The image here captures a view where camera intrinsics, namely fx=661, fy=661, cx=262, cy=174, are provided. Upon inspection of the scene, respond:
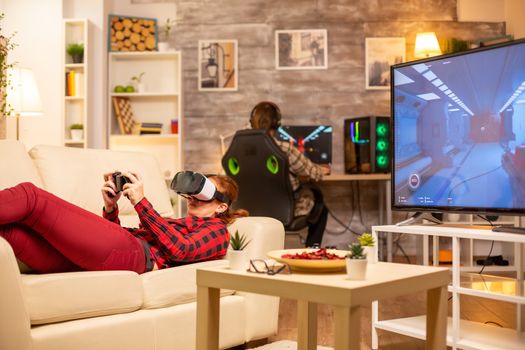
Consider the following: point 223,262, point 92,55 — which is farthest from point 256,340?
point 92,55

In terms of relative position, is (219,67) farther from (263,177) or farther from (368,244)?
(368,244)

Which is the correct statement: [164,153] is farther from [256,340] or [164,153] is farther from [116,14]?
[256,340]

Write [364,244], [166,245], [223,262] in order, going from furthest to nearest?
[223,262], [166,245], [364,244]

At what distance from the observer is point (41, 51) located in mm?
5777

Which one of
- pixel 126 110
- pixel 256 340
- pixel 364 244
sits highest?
pixel 126 110

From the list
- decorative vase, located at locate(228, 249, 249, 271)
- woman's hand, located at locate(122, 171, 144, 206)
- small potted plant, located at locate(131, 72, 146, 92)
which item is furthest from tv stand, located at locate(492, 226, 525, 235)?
small potted plant, located at locate(131, 72, 146, 92)

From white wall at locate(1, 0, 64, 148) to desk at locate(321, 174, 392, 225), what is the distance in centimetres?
242

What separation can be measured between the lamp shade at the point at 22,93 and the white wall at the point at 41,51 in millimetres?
955

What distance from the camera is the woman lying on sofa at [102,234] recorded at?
210 centimetres

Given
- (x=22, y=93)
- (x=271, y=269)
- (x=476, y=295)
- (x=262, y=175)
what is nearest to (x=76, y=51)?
(x=22, y=93)

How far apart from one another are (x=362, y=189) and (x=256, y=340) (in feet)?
11.6

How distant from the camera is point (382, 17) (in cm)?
619

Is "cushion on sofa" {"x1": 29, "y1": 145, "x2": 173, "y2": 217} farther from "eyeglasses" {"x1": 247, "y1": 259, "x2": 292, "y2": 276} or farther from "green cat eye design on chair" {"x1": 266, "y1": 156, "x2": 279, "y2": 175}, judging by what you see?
"eyeglasses" {"x1": 247, "y1": 259, "x2": 292, "y2": 276}

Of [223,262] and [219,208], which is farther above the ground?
[219,208]
